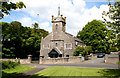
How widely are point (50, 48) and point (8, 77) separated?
31553mm

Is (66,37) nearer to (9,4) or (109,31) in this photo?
(109,31)

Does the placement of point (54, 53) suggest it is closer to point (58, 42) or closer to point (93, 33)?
point (58, 42)

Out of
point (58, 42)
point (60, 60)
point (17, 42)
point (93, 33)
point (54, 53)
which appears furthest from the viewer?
point (93, 33)

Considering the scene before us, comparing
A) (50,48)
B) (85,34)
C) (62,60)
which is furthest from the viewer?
(85,34)

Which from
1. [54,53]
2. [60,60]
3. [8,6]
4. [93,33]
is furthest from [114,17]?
[93,33]

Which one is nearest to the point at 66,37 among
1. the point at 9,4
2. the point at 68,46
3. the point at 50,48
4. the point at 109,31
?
the point at 68,46

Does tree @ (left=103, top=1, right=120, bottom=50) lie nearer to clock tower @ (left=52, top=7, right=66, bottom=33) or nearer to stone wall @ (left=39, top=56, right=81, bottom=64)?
stone wall @ (left=39, top=56, right=81, bottom=64)

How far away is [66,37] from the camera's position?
140 ft

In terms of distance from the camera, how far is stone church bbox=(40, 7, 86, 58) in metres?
41.3

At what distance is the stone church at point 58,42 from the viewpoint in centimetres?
4132

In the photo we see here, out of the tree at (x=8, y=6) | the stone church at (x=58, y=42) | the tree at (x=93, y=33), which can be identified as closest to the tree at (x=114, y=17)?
the tree at (x=8, y=6)

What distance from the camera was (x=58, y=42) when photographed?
4322 centimetres

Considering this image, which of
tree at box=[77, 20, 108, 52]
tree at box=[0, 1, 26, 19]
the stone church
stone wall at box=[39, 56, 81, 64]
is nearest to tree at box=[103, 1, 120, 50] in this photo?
tree at box=[0, 1, 26, 19]

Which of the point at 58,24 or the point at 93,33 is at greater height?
the point at 58,24
